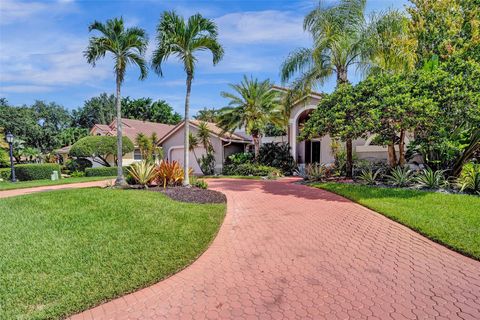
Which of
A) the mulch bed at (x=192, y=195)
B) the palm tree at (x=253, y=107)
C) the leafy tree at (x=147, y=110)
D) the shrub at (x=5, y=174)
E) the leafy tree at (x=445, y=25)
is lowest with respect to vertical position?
the mulch bed at (x=192, y=195)

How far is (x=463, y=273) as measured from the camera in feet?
15.9

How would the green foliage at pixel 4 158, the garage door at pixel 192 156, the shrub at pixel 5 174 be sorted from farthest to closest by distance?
the green foliage at pixel 4 158 < the garage door at pixel 192 156 < the shrub at pixel 5 174

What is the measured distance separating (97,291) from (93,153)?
86.4ft

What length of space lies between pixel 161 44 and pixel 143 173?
5801 mm

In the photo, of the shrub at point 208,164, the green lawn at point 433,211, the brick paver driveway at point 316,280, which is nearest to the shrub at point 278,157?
the shrub at point 208,164

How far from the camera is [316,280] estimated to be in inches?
185

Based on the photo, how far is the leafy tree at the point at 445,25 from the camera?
40.2 feet

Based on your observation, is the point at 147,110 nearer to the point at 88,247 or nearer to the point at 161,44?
the point at 161,44

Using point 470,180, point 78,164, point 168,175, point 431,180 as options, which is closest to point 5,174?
point 78,164

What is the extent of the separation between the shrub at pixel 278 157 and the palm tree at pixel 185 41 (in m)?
10.7

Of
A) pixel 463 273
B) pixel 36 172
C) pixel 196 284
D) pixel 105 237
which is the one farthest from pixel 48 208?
pixel 36 172

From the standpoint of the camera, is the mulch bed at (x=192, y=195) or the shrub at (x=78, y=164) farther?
the shrub at (x=78, y=164)

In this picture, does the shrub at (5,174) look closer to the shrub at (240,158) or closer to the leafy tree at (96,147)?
the leafy tree at (96,147)

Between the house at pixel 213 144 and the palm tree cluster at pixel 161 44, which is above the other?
the palm tree cluster at pixel 161 44
